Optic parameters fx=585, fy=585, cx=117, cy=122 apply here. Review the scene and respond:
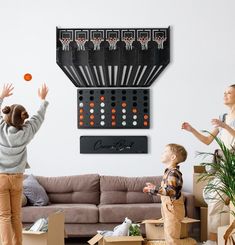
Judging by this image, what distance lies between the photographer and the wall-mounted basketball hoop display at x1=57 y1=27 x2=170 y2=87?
23.2ft

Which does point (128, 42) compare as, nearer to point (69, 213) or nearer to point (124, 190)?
point (124, 190)

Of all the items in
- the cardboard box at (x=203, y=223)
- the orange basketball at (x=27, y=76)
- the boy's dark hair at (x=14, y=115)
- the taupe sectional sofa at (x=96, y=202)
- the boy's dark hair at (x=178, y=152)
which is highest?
the orange basketball at (x=27, y=76)

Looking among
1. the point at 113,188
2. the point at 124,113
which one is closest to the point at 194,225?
the point at 113,188

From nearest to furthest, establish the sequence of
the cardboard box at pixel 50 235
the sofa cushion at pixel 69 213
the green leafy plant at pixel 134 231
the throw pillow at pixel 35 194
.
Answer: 1. the cardboard box at pixel 50 235
2. the green leafy plant at pixel 134 231
3. the sofa cushion at pixel 69 213
4. the throw pillow at pixel 35 194

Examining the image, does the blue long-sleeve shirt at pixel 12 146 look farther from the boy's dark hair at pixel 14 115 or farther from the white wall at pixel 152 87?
the white wall at pixel 152 87

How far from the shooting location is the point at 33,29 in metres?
7.16

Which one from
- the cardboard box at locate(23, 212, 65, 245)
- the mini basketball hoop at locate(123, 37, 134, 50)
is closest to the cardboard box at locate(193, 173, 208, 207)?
the mini basketball hoop at locate(123, 37, 134, 50)

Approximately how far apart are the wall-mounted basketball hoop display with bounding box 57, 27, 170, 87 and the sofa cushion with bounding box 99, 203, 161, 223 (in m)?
1.60

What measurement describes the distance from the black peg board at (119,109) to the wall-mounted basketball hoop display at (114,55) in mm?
109

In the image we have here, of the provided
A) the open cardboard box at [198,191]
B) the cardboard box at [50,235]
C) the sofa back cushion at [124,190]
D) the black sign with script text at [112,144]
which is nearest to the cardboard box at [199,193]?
the open cardboard box at [198,191]

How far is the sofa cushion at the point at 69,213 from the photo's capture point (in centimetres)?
619

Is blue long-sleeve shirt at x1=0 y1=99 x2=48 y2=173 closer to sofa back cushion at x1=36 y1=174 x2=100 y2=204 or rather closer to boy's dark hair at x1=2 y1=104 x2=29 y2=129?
boy's dark hair at x1=2 y1=104 x2=29 y2=129

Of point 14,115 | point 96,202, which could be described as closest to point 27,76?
point 96,202

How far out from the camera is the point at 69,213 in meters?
6.23
